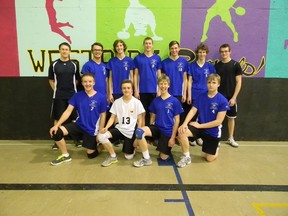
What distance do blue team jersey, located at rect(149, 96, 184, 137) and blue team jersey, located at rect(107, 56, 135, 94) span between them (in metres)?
0.76

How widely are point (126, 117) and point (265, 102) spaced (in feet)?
7.92

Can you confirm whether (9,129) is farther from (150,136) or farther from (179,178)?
(179,178)

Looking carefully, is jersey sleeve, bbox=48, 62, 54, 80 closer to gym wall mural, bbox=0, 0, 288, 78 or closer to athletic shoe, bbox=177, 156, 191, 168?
gym wall mural, bbox=0, 0, 288, 78

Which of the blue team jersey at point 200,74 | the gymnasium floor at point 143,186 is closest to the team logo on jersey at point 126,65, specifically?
the blue team jersey at point 200,74

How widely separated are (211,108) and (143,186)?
1.40m

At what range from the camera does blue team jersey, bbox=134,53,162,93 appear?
14.1 ft

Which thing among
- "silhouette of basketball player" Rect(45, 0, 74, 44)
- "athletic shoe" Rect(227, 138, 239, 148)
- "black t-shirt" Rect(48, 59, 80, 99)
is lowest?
"athletic shoe" Rect(227, 138, 239, 148)

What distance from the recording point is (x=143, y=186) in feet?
10.2

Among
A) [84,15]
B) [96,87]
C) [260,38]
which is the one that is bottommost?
[96,87]

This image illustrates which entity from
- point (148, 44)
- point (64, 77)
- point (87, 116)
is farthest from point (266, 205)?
point (64, 77)

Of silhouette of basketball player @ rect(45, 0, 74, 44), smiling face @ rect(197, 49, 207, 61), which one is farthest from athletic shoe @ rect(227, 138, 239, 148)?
silhouette of basketball player @ rect(45, 0, 74, 44)

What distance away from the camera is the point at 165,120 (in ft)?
12.6

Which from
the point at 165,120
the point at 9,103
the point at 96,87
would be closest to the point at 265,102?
the point at 165,120

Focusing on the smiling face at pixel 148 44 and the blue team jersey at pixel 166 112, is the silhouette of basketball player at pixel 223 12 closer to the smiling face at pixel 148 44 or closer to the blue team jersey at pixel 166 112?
the smiling face at pixel 148 44
